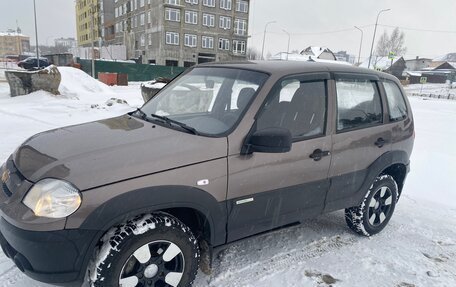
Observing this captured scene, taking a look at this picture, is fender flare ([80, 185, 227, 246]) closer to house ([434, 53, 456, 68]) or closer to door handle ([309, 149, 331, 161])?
door handle ([309, 149, 331, 161])

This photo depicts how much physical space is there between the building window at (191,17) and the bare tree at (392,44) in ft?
210

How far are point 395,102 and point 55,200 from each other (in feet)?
11.8

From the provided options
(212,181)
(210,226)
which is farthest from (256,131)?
(210,226)

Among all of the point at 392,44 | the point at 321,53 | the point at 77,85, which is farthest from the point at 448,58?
the point at 77,85

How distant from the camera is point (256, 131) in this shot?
2730 mm

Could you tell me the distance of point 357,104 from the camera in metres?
3.60

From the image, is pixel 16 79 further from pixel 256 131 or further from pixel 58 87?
pixel 256 131

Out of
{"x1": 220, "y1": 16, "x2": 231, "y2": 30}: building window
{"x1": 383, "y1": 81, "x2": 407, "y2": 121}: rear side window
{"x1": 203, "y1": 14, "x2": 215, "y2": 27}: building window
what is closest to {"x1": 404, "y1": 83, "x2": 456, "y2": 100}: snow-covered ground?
{"x1": 220, "y1": 16, "x2": 231, "y2": 30}: building window

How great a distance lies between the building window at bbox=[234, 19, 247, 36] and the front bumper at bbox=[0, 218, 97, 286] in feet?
183

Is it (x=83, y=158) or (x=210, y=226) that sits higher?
(x=83, y=158)

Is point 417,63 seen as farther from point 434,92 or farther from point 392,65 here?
point 434,92

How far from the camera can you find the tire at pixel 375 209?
3.85 m

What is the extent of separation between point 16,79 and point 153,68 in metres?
20.7

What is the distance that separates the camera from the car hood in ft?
7.38
